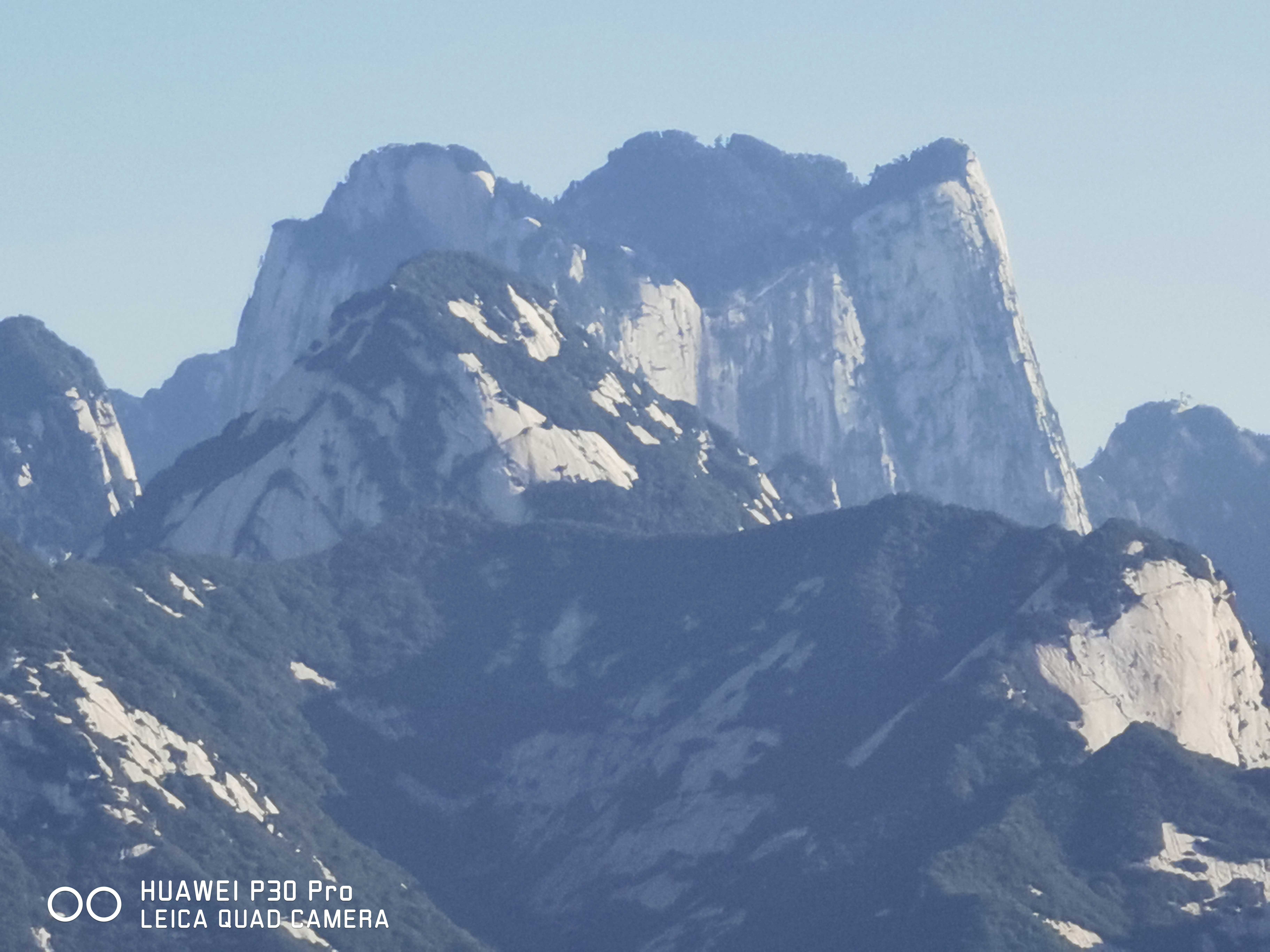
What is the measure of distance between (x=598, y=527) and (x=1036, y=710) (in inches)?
1787

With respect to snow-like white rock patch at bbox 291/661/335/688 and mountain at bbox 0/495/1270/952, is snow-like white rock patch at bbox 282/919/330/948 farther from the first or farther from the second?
snow-like white rock patch at bbox 291/661/335/688

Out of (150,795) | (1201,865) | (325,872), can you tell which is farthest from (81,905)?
(1201,865)

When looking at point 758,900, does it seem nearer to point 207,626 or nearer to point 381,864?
point 381,864

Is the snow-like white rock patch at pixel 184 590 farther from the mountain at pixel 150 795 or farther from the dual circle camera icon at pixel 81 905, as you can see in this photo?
the dual circle camera icon at pixel 81 905

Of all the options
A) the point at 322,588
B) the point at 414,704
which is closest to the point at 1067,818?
the point at 414,704

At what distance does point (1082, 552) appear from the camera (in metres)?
171

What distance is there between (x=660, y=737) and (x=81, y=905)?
4278 centimetres

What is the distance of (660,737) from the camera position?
165875mm

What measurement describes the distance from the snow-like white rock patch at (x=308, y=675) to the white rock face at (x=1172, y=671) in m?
38.9

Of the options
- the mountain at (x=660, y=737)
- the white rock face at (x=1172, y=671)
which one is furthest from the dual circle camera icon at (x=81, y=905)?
the white rock face at (x=1172, y=671)

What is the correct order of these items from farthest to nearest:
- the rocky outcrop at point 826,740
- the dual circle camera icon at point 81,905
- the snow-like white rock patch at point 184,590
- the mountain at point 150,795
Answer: the snow-like white rock patch at point 184,590 < the rocky outcrop at point 826,740 < the mountain at point 150,795 < the dual circle camera icon at point 81,905

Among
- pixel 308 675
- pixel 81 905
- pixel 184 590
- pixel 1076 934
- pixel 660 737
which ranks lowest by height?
pixel 1076 934

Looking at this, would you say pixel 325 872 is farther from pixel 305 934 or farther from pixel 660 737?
pixel 660 737

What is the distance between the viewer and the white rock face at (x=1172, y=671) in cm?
16262
